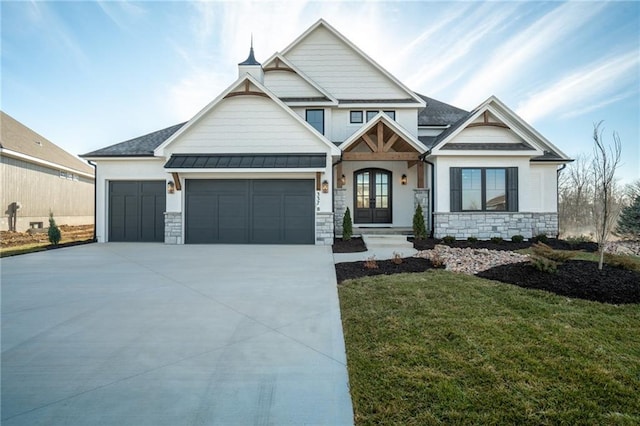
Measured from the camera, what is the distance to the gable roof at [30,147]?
642 inches

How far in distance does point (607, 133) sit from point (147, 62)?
1700cm

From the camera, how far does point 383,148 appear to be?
11.5 metres

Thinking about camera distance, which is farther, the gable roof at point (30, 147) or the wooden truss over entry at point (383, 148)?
the gable roof at point (30, 147)

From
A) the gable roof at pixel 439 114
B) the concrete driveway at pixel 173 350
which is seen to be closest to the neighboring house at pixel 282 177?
the gable roof at pixel 439 114

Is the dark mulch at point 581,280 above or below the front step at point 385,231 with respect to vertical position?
below

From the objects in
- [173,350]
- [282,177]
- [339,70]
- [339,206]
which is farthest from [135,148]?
[173,350]

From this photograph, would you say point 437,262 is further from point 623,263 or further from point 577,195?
point 577,195

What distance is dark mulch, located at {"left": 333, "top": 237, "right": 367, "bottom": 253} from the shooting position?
960 cm

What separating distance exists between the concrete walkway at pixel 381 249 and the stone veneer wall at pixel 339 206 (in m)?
1.26

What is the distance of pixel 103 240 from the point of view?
11.9 meters

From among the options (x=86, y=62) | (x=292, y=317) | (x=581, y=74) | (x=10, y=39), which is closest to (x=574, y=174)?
(x=581, y=74)

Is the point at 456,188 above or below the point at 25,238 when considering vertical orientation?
above

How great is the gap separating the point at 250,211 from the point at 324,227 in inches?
115

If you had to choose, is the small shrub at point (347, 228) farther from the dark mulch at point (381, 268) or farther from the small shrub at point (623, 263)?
the small shrub at point (623, 263)
